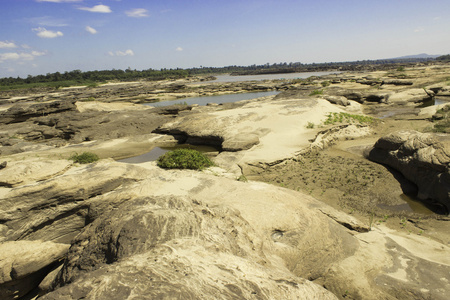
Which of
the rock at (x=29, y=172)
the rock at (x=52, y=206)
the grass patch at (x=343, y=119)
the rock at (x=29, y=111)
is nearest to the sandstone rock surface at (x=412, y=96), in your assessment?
the grass patch at (x=343, y=119)

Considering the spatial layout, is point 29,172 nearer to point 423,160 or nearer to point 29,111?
point 423,160

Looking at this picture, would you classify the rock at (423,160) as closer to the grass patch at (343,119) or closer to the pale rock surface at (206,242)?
the pale rock surface at (206,242)

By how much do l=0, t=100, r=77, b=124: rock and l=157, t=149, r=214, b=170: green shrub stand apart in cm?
2535

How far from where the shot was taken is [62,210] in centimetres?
785

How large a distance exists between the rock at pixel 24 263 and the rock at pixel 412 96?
37.7 metres

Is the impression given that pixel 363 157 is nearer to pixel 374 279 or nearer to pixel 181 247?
pixel 374 279

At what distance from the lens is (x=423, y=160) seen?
35.6 ft

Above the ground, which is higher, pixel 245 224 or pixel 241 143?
pixel 245 224

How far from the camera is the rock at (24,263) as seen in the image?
19.5ft

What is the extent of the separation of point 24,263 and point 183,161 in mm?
7612

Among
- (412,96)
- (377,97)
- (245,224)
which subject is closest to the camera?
(245,224)

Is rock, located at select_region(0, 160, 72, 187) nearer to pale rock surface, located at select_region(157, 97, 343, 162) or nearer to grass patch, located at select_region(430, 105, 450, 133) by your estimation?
pale rock surface, located at select_region(157, 97, 343, 162)

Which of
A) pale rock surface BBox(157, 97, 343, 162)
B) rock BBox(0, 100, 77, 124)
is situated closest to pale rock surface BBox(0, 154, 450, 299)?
pale rock surface BBox(157, 97, 343, 162)

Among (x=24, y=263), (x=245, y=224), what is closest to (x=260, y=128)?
(x=245, y=224)
